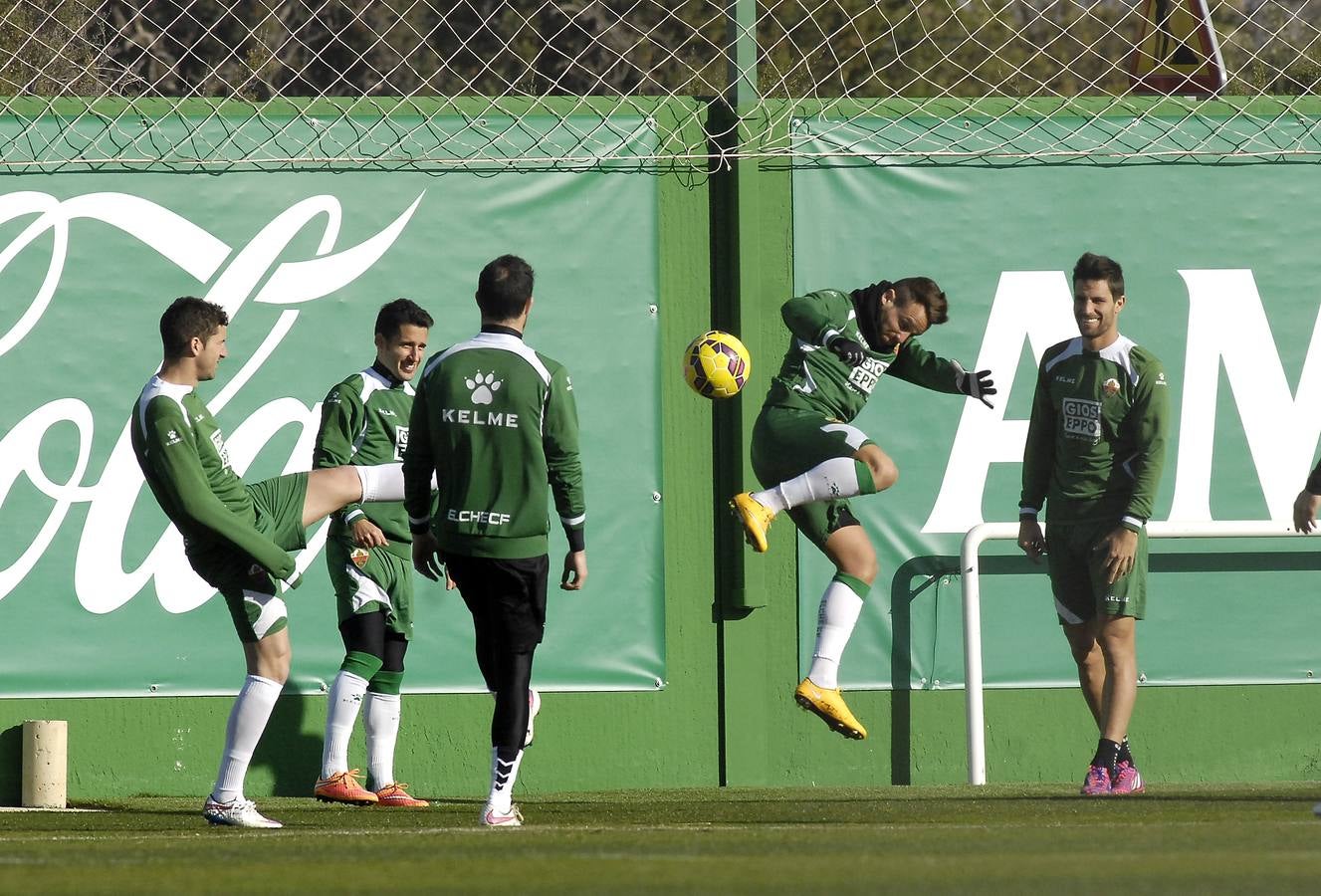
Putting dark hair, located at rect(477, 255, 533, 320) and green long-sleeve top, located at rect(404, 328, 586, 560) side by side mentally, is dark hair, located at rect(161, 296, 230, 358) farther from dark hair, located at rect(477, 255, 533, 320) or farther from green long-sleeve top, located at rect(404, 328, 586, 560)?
dark hair, located at rect(477, 255, 533, 320)

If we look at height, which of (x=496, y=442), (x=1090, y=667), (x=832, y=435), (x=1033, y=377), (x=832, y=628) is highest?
(x=1033, y=377)

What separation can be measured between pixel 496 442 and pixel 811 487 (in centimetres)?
213

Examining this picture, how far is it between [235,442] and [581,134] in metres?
2.26

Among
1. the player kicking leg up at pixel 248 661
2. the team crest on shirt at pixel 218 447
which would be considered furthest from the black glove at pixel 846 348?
the team crest on shirt at pixel 218 447

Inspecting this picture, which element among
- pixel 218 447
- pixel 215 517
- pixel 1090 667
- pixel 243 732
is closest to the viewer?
pixel 215 517

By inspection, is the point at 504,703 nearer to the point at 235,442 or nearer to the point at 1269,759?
the point at 235,442

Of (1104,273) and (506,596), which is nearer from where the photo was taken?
(506,596)

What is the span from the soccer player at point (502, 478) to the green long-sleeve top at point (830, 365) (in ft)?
6.36

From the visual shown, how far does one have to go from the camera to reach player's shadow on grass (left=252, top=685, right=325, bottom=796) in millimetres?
8492

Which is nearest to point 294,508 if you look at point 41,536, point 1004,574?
point 41,536

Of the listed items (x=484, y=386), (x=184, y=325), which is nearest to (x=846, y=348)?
(x=484, y=386)

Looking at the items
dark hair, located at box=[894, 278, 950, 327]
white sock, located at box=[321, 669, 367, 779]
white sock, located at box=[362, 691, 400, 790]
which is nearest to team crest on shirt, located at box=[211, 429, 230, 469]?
white sock, located at box=[321, 669, 367, 779]

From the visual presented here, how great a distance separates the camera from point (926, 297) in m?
8.58

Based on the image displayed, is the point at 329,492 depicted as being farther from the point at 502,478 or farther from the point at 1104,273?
the point at 1104,273
